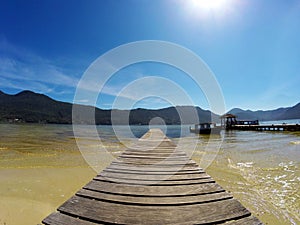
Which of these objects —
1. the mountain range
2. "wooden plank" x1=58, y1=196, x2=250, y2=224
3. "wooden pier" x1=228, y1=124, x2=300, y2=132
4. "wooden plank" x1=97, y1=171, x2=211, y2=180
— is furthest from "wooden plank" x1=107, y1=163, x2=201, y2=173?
the mountain range

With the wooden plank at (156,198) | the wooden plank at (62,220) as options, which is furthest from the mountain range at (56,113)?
the wooden plank at (62,220)

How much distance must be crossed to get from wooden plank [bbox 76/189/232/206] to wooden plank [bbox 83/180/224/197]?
0.11 meters

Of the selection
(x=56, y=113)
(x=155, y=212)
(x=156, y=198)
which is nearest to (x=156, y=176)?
(x=156, y=198)

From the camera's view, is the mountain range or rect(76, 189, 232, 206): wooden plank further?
the mountain range

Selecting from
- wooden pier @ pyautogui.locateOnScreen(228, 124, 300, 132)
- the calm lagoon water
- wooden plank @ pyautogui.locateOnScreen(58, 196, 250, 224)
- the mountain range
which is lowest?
the calm lagoon water

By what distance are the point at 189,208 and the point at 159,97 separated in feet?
47.0

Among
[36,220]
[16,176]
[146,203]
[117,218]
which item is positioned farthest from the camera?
[16,176]

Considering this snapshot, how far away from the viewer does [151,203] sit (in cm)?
224

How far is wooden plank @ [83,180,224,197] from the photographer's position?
2.54 m

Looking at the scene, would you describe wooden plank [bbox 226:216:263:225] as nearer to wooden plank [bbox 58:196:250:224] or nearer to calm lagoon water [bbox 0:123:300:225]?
wooden plank [bbox 58:196:250:224]

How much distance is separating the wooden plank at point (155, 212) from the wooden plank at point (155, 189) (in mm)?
373

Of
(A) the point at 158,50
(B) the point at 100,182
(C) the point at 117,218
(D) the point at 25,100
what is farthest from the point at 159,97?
(D) the point at 25,100

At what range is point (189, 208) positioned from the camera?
2084 millimetres

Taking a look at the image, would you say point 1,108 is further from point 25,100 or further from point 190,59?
point 190,59
